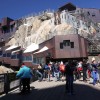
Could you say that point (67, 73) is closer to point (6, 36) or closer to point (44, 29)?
point (44, 29)

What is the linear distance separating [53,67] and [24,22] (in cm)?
5681

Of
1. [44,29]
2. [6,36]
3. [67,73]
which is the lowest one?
[67,73]

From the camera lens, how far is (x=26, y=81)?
11609 mm

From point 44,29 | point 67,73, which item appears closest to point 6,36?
point 44,29

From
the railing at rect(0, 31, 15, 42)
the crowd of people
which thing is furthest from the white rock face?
the crowd of people

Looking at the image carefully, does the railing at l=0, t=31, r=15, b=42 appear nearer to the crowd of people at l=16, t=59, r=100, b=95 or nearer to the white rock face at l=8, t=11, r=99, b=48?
the white rock face at l=8, t=11, r=99, b=48

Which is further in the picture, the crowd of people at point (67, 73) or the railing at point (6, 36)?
the railing at point (6, 36)

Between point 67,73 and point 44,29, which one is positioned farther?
point 44,29

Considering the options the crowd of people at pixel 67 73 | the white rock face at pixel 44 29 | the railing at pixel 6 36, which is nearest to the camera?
the crowd of people at pixel 67 73

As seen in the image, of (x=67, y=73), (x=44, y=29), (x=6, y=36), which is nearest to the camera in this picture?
(x=67, y=73)

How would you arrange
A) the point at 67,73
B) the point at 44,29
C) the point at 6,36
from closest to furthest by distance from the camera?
the point at 67,73
the point at 44,29
the point at 6,36

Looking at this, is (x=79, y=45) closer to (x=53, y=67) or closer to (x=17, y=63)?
(x=17, y=63)

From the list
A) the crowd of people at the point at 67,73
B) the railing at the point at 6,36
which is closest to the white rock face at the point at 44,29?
the railing at the point at 6,36

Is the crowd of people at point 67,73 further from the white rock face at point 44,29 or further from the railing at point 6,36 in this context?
the railing at point 6,36
